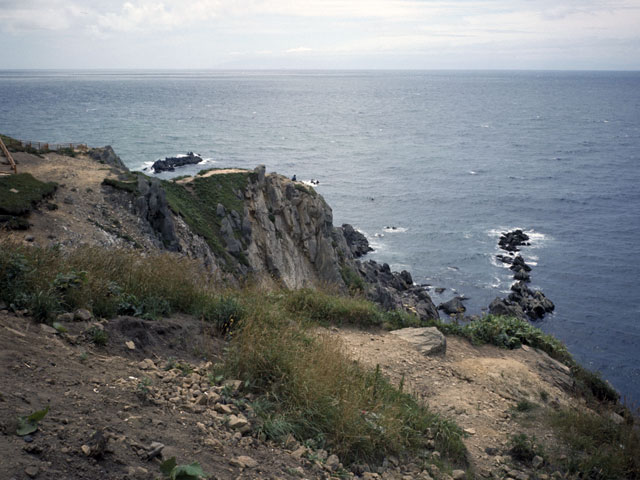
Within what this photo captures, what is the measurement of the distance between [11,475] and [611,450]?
9068 millimetres

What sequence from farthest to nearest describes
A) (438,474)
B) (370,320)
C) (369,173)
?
(369,173) < (370,320) < (438,474)

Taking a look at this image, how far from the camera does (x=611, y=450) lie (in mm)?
8406

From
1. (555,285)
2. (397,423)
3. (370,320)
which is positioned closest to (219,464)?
(397,423)

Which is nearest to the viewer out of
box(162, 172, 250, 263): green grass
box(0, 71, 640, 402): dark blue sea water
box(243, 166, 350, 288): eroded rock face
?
box(162, 172, 250, 263): green grass

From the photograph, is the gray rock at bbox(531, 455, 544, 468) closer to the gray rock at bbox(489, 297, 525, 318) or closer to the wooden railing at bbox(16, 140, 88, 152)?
the gray rock at bbox(489, 297, 525, 318)

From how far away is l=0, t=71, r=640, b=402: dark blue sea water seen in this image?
44.7 meters

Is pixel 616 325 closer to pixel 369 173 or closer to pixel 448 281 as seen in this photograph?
pixel 448 281

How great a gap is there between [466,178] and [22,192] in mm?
74430

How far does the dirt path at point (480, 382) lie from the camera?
9039 millimetres

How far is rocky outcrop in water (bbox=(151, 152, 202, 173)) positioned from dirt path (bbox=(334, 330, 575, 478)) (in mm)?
70749

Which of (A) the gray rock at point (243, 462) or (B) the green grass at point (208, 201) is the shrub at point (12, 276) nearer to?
(A) the gray rock at point (243, 462)

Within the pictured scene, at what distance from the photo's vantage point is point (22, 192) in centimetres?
2403

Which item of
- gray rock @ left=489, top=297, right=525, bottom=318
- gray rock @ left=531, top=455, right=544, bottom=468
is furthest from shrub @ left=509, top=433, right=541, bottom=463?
gray rock @ left=489, top=297, right=525, bottom=318

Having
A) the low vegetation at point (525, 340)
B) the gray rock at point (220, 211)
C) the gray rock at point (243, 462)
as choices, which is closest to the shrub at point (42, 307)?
the gray rock at point (243, 462)
